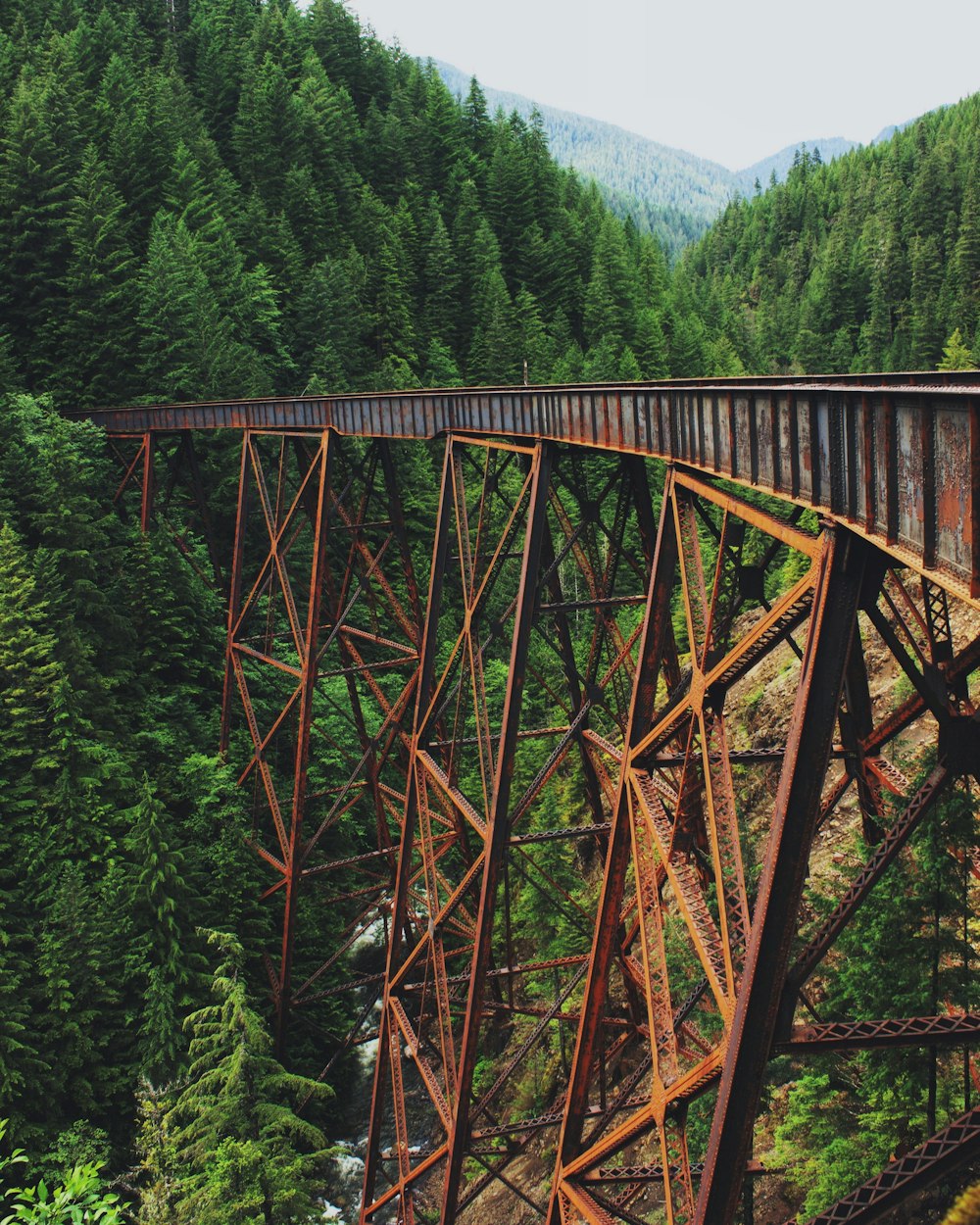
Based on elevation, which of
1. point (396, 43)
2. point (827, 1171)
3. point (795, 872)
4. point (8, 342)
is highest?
point (396, 43)

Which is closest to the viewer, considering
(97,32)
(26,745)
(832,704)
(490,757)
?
(832,704)

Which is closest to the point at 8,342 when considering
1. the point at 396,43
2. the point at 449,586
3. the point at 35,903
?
the point at 449,586

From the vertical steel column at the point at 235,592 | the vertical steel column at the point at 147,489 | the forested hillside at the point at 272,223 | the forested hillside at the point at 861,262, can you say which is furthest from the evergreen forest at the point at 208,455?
the forested hillside at the point at 861,262

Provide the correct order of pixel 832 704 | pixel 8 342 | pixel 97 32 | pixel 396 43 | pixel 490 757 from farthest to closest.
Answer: pixel 396 43 → pixel 97 32 → pixel 8 342 → pixel 490 757 → pixel 832 704

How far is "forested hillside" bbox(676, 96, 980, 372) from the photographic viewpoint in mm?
69625

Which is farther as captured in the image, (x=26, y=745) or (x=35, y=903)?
(x=26, y=745)

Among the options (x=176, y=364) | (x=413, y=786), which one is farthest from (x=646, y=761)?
(x=176, y=364)

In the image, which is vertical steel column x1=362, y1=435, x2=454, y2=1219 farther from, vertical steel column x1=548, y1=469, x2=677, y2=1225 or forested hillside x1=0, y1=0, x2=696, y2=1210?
vertical steel column x1=548, y1=469, x2=677, y2=1225

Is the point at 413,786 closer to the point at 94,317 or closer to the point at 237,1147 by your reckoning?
the point at 237,1147

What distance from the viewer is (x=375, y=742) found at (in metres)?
15.8

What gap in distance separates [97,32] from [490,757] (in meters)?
45.3

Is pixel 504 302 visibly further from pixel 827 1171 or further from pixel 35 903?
pixel 827 1171

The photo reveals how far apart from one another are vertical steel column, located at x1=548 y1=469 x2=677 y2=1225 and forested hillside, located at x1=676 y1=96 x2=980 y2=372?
53.1 meters

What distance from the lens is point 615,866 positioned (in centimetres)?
695
